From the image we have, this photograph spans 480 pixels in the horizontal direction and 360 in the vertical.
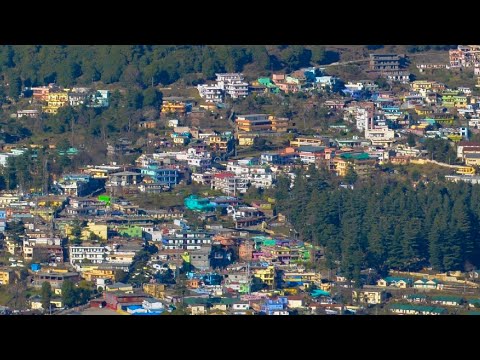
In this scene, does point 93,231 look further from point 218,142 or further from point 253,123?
point 253,123

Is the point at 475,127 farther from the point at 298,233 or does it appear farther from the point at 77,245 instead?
the point at 77,245

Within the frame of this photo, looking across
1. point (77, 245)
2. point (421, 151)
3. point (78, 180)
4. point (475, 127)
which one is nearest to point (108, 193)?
point (78, 180)

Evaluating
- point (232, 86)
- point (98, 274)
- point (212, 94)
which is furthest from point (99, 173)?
point (98, 274)

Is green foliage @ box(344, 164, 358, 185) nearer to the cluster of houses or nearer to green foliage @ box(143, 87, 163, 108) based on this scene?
green foliage @ box(143, 87, 163, 108)

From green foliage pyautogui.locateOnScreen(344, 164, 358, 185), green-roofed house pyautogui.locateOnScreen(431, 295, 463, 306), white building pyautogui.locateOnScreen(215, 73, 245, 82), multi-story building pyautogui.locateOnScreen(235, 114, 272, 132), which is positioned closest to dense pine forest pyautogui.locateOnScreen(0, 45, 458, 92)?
white building pyautogui.locateOnScreen(215, 73, 245, 82)

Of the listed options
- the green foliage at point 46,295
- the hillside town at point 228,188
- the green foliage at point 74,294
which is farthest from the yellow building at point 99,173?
→ the green foliage at point 46,295

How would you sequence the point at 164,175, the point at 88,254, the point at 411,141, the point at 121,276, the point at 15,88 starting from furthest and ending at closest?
the point at 15,88, the point at 411,141, the point at 164,175, the point at 88,254, the point at 121,276
